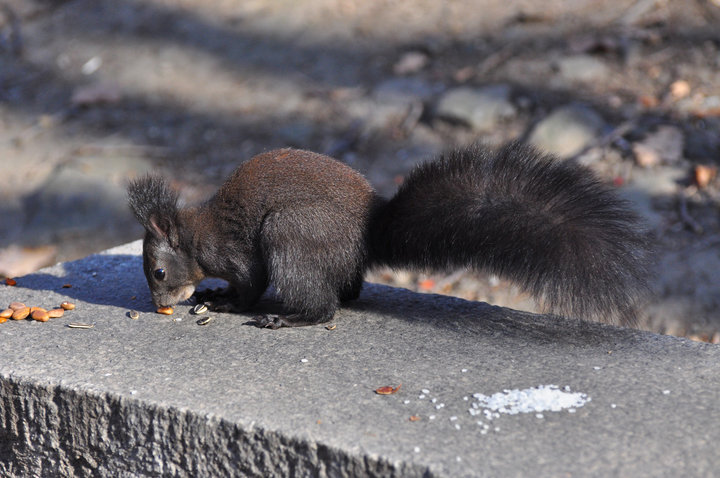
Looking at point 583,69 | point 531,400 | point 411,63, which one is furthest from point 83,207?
point 531,400

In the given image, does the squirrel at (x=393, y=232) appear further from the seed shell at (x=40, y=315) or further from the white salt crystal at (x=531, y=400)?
the seed shell at (x=40, y=315)

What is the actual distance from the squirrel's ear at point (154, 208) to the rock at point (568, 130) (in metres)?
Answer: 2.94

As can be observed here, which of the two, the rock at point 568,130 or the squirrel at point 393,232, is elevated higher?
the rock at point 568,130

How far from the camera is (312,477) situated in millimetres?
2016

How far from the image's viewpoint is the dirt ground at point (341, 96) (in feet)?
16.9

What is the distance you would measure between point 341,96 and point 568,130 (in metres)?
1.88

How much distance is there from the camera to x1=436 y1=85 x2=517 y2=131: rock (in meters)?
5.68

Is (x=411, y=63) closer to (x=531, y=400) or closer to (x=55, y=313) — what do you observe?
(x=55, y=313)

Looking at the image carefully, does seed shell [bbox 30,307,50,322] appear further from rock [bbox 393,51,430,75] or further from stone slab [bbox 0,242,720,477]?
rock [bbox 393,51,430,75]

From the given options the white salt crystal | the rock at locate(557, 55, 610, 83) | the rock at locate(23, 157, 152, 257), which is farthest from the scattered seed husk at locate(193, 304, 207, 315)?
the rock at locate(557, 55, 610, 83)

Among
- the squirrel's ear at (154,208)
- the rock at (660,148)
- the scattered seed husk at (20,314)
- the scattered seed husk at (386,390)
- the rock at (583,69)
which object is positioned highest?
the rock at (583,69)

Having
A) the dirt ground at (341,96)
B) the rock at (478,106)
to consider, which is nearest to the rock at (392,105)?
the dirt ground at (341,96)

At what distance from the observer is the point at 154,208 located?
9.80ft

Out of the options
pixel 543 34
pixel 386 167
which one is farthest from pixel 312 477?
pixel 543 34
